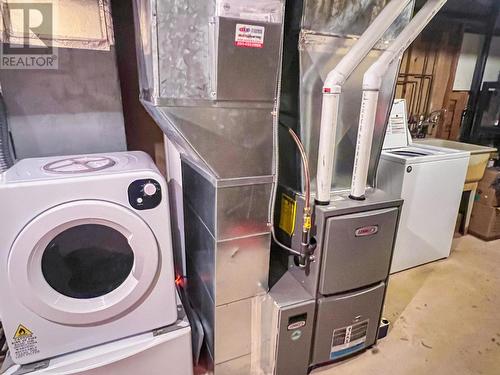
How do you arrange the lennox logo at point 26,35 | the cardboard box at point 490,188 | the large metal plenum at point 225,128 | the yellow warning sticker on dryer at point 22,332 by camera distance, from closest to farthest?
the large metal plenum at point 225,128 → the yellow warning sticker on dryer at point 22,332 → the lennox logo at point 26,35 → the cardboard box at point 490,188

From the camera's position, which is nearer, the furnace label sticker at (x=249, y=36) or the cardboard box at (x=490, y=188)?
the furnace label sticker at (x=249, y=36)

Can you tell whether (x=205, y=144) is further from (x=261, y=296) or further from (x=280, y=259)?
(x=280, y=259)

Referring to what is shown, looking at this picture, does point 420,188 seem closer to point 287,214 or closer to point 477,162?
point 477,162

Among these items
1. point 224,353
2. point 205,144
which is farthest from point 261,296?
point 205,144

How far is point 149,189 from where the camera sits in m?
1.23

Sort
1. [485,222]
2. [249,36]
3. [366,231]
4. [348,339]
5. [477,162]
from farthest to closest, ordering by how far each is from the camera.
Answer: [485,222]
[477,162]
[348,339]
[366,231]
[249,36]

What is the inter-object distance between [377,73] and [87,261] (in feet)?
4.91

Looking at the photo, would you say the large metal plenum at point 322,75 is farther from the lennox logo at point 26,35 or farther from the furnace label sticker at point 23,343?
the furnace label sticker at point 23,343

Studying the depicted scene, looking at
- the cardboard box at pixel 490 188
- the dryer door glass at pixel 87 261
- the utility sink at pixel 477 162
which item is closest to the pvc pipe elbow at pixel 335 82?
the dryer door glass at pixel 87 261

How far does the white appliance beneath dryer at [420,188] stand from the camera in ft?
7.54

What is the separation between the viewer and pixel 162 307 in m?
1.39

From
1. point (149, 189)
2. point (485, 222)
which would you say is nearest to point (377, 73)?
point (149, 189)

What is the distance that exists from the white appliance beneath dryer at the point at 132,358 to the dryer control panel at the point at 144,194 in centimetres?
61

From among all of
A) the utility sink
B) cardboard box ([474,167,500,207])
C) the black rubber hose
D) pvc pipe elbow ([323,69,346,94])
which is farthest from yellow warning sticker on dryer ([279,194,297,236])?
cardboard box ([474,167,500,207])
